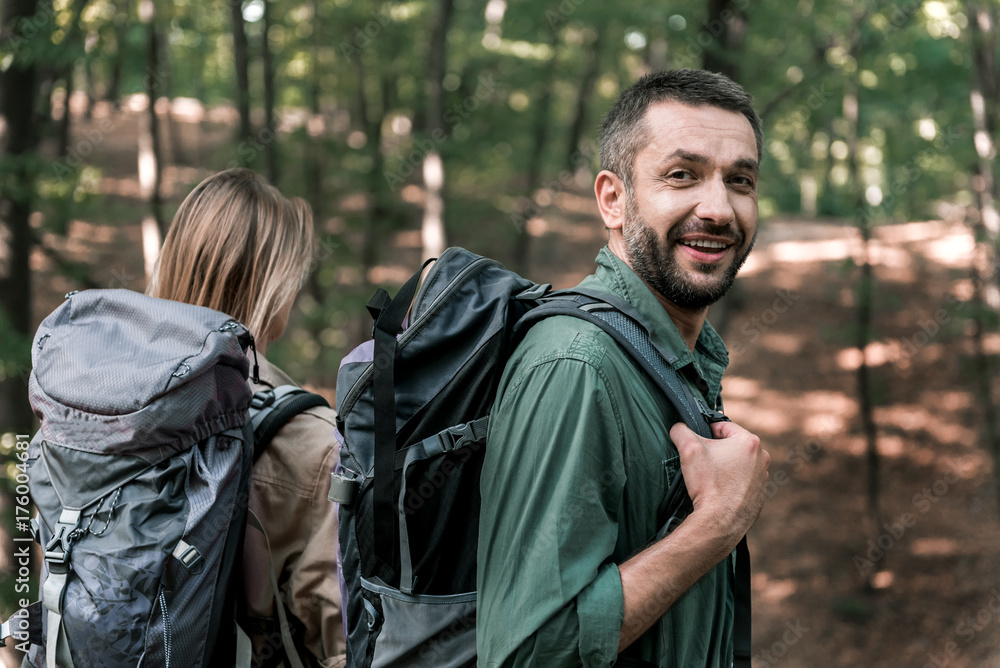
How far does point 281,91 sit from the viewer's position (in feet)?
58.4

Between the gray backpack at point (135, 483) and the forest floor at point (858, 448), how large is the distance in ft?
22.9

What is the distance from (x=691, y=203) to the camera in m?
1.81

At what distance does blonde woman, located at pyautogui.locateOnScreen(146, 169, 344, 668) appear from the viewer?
217 cm

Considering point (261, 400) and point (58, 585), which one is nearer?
point (58, 585)

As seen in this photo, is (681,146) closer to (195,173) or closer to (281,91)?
(281,91)

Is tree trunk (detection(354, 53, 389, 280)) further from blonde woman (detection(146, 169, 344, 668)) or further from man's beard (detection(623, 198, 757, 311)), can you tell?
man's beard (detection(623, 198, 757, 311))

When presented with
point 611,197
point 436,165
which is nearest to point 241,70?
point 436,165

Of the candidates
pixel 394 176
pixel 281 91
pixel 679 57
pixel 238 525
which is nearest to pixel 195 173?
pixel 281 91

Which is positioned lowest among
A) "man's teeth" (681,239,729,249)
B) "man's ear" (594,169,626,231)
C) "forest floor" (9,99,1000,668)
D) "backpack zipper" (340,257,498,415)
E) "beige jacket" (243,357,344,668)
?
"forest floor" (9,99,1000,668)

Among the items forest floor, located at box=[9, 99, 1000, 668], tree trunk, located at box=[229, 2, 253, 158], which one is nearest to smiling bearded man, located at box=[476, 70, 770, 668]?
forest floor, located at box=[9, 99, 1000, 668]

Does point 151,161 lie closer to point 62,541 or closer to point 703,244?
point 62,541

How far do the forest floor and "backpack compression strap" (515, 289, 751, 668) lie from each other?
7601 millimetres

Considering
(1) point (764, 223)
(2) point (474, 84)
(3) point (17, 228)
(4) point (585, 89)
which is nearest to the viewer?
(3) point (17, 228)

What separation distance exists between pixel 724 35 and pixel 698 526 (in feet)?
19.9
